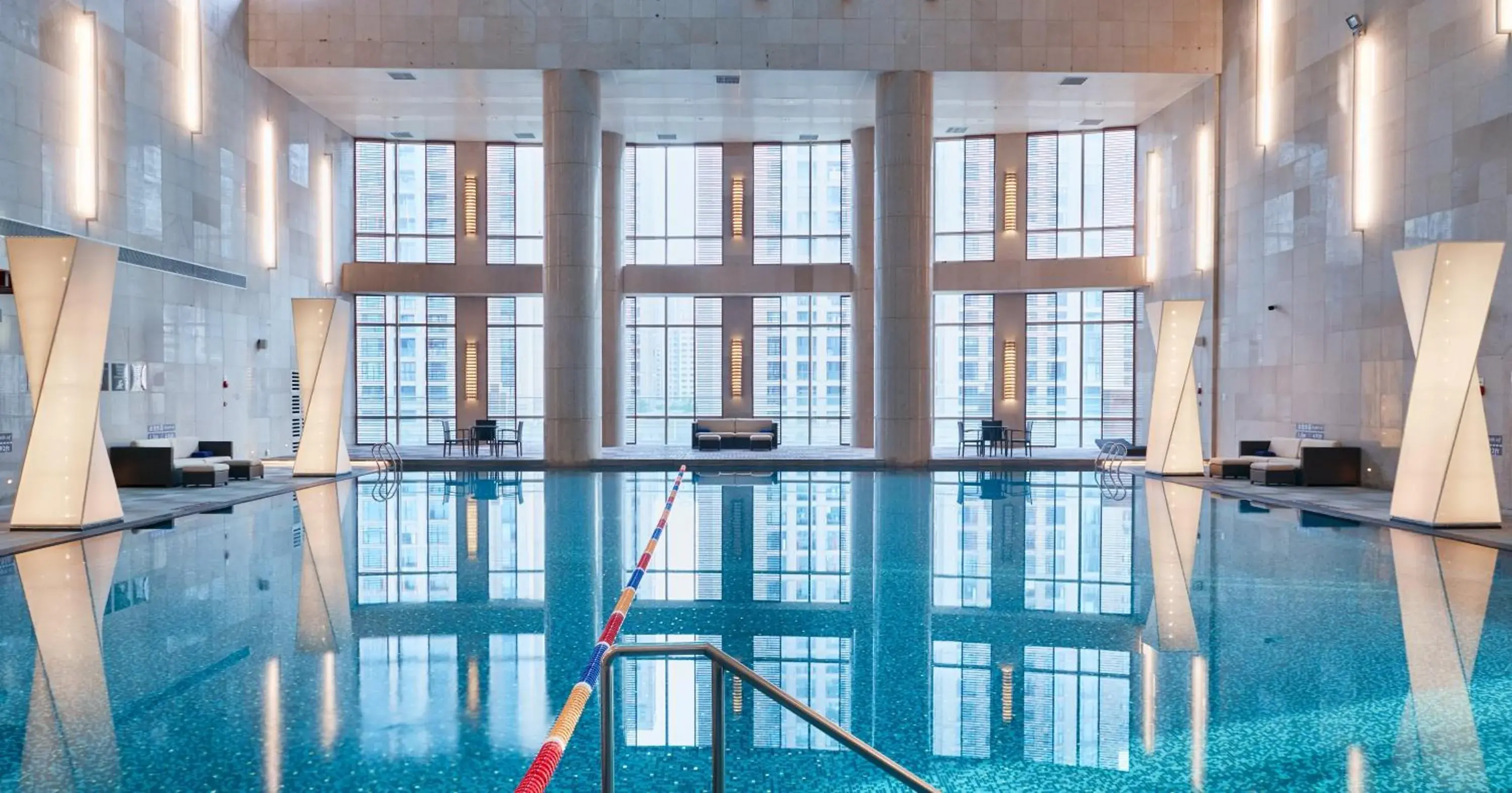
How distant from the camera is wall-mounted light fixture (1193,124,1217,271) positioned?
19.9 metres

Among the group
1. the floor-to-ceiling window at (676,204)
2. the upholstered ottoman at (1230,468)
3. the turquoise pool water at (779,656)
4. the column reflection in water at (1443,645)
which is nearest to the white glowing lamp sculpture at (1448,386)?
the column reflection in water at (1443,645)

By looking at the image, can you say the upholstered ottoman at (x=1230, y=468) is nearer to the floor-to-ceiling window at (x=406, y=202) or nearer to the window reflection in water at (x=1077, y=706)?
the window reflection in water at (x=1077, y=706)

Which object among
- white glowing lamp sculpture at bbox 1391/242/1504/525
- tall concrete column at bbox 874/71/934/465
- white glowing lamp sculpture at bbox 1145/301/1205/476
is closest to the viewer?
white glowing lamp sculpture at bbox 1391/242/1504/525

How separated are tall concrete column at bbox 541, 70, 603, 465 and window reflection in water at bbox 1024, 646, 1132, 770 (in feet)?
48.5

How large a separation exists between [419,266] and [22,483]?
47.6 ft

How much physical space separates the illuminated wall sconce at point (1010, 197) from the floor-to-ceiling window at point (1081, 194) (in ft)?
1.11

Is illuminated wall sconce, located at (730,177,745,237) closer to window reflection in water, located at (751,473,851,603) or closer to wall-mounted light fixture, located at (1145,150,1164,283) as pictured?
wall-mounted light fixture, located at (1145,150,1164,283)

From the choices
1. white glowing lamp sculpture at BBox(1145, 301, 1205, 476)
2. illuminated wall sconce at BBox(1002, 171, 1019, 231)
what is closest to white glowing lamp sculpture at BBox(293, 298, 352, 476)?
white glowing lamp sculpture at BBox(1145, 301, 1205, 476)

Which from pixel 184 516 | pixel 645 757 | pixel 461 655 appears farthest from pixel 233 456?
pixel 645 757

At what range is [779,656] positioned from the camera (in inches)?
232

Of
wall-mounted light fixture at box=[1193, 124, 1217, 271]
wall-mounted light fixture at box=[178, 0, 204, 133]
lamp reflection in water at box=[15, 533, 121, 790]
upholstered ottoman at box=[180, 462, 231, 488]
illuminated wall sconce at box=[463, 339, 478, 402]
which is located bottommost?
lamp reflection in water at box=[15, 533, 121, 790]

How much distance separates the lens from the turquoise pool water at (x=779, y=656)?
14.1ft

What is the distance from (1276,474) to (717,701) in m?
14.8

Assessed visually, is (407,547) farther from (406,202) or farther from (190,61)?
(406,202)
